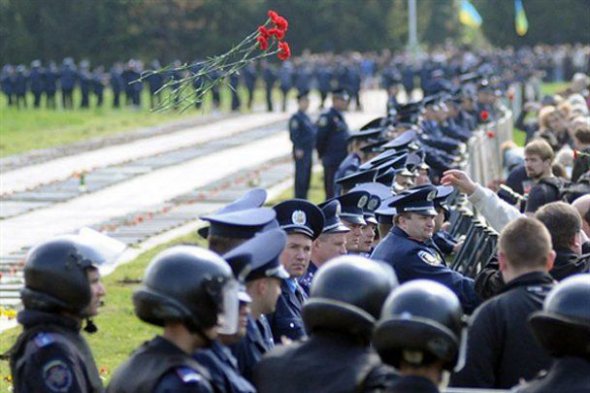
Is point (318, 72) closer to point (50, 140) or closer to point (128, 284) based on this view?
point (50, 140)

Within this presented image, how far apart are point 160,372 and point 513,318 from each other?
6.40ft

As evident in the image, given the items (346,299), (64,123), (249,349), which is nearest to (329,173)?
(249,349)

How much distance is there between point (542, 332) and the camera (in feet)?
19.8

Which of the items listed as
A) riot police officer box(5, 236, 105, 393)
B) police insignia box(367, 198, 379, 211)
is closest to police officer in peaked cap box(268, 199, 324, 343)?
riot police officer box(5, 236, 105, 393)

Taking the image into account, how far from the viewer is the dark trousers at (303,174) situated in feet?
86.4

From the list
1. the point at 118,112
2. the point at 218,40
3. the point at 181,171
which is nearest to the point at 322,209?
the point at 181,171

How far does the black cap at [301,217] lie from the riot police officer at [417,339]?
317 centimetres

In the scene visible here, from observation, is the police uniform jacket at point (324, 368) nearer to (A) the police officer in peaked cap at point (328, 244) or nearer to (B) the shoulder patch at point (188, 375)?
(B) the shoulder patch at point (188, 375)

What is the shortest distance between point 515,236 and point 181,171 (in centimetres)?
2737

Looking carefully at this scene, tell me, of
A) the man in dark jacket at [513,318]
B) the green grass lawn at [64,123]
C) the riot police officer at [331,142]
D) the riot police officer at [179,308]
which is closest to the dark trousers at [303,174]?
the riot police officer at [331,142]

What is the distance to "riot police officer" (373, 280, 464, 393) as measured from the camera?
5.68m

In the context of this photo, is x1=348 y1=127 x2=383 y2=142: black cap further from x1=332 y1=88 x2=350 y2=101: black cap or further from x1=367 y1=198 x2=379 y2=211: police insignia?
x1=367 y1=198 x2=379 y2=211: police insignia

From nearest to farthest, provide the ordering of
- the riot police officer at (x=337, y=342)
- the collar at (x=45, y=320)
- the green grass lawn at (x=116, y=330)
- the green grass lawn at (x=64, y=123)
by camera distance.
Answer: the riot police officer at (x=337, y=342)
the collar at (x=45, y=320)
the green grass lawn at (x=116, y=330)
the green grass lawn at (x=64, y=123)

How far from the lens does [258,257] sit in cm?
688
